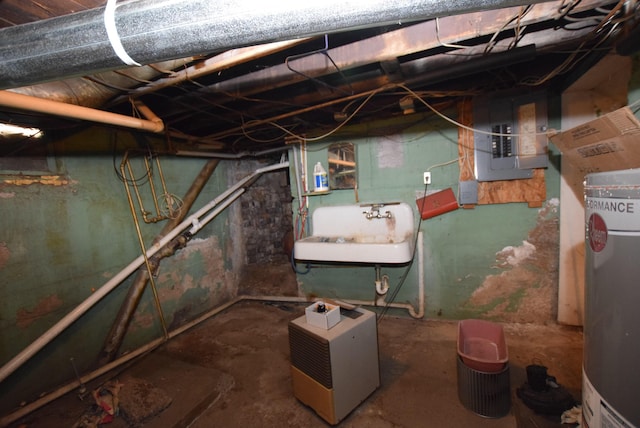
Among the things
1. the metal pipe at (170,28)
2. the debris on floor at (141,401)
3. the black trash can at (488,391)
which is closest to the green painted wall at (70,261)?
the debris on floor at (141,401)

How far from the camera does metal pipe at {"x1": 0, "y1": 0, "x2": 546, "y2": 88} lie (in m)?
0.66

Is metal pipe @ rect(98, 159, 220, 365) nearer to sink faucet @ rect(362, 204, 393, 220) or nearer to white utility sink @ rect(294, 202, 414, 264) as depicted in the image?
white utility sink @ rect(294, 202, 414, 264)

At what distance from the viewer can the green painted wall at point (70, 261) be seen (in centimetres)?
176

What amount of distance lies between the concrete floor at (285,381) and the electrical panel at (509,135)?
1.38 m

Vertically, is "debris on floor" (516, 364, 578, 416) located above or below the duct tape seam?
below

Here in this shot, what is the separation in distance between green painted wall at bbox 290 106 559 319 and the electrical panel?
178mm

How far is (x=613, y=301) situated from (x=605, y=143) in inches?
43.9

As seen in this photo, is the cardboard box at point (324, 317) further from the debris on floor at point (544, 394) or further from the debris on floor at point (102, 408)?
the debris on floor at point (102, 408)

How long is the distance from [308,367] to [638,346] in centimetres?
137

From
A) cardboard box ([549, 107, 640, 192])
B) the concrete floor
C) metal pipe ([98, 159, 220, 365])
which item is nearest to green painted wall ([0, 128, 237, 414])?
metal pipe ([98, 159, 220, 365])

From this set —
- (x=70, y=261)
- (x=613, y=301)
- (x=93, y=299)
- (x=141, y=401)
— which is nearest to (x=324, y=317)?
(x=613, y=301)

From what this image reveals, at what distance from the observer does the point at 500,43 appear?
4.76 feet

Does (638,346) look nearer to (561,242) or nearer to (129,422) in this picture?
(561,242)

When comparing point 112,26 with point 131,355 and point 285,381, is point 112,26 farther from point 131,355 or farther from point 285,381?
point 131,355
